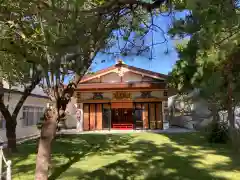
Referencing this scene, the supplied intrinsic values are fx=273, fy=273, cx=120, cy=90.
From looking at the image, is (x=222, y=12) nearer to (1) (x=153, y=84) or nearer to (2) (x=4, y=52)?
(2) (x=4, y=52)

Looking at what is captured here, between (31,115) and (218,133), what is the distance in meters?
12.3

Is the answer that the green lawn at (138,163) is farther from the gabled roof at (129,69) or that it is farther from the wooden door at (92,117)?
the wooden door at (92,117)

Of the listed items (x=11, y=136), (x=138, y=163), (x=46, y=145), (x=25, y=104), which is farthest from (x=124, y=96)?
(x=46, y=145)

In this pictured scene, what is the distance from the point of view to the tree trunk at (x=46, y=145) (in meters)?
6.43

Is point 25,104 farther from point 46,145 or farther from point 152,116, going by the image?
point 46,145

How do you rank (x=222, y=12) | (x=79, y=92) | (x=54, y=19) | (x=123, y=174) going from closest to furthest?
(x=222, y=12) → (x=54, y=19) → (x=123, y=174) → (x=79, y=92)

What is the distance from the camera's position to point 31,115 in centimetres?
1894

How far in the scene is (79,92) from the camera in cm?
2200

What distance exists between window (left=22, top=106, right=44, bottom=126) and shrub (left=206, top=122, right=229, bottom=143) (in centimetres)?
1152

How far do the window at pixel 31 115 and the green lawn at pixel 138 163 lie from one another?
622 cm

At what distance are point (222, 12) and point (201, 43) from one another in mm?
369

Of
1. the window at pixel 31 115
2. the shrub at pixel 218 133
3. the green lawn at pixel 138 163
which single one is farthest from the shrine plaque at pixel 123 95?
the green lawn at pixel 138 163

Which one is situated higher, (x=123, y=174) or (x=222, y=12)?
(x=222, y=12)

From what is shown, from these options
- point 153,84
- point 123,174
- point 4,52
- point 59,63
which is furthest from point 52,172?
point 153,84
